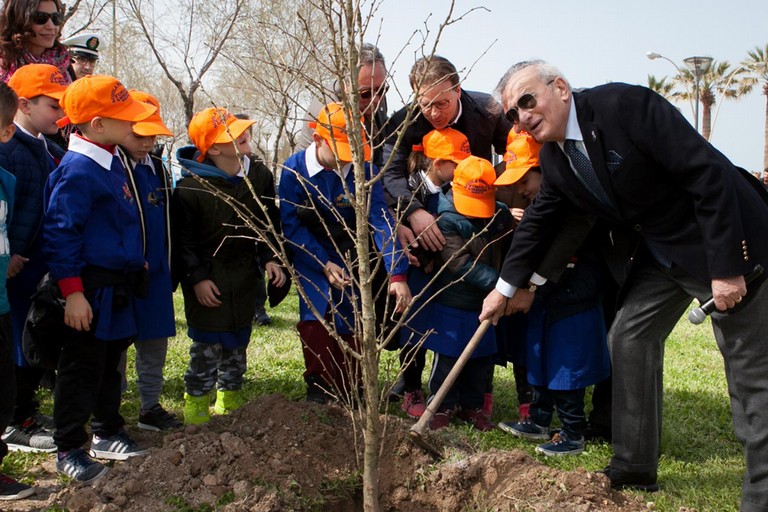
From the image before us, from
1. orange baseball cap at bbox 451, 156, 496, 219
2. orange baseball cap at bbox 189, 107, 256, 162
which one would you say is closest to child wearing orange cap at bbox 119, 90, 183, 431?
orange baseball cap at bbox 189, 107, 256, 162

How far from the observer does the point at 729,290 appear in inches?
117

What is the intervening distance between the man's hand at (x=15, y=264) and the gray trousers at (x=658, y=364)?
301cm

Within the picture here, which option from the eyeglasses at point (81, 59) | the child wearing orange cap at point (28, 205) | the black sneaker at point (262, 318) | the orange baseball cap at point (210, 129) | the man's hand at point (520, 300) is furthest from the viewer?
the black sneaker at point (262, 318)

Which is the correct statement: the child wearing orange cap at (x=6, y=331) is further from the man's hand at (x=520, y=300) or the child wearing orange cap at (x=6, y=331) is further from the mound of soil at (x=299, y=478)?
the man's hand at (x=520, y=300)

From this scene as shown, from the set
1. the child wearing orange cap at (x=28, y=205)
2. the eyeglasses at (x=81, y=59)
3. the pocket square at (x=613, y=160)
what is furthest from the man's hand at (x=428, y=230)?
the eyeglasses at (x=81, y=59)

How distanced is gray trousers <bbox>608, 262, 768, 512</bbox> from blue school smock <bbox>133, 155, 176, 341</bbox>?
7.92 ft

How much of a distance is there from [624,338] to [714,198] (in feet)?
2.95

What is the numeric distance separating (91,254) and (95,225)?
0.48 feet

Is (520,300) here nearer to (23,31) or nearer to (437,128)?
(437,128)

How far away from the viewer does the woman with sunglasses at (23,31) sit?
4266mm

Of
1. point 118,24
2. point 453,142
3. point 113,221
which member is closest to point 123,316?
point 113,221

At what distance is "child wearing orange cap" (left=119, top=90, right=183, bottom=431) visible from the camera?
3.82 meters

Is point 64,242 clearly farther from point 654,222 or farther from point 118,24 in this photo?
point 118,24

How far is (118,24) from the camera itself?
1465cm
